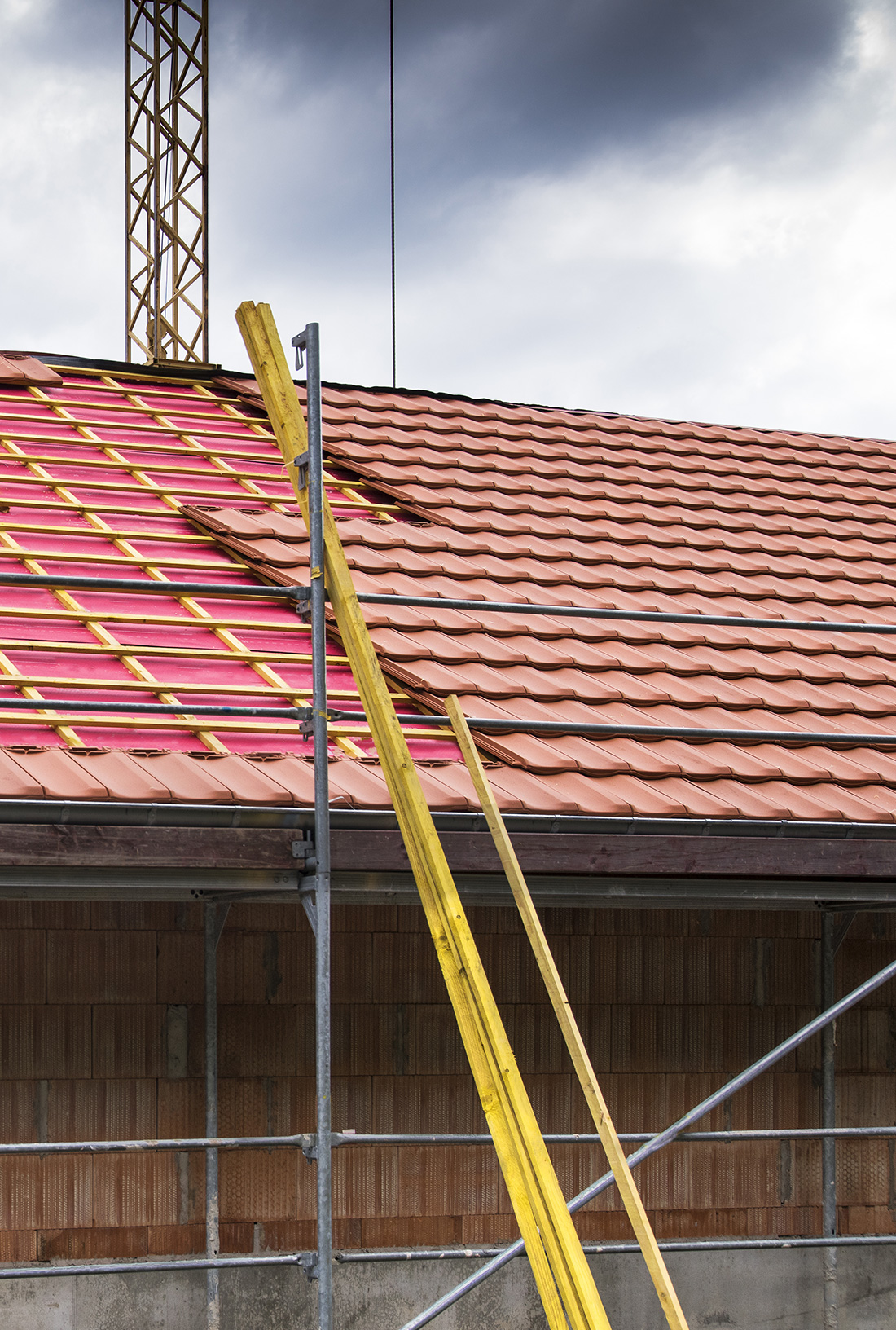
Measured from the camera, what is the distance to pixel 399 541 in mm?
Answer: 8461

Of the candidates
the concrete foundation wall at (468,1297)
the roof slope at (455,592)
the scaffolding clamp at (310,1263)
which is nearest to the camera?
the scaffolding clamp at (310,1263)

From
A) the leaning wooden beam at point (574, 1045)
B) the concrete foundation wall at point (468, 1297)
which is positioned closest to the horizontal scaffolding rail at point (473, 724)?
the leaning wooden beam at point (574, 1045)

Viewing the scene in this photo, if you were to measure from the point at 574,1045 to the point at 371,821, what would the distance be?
1.21 m

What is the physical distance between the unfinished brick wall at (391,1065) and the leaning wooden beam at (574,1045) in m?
1.83

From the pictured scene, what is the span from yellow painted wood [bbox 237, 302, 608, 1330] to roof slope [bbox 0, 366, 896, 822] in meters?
0.44

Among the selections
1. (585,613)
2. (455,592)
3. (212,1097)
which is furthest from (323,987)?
(455,592)

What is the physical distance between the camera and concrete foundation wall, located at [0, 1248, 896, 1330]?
627 cm

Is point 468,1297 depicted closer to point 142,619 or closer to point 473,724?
point 473,724

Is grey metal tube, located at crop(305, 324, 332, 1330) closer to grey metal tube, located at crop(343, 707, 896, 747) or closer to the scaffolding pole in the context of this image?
the scaffolding pole

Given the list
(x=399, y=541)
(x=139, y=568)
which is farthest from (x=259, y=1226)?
(x=399, y=541)

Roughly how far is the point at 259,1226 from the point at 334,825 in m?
2.21

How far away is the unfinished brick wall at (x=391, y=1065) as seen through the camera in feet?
21.1

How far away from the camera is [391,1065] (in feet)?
22.9

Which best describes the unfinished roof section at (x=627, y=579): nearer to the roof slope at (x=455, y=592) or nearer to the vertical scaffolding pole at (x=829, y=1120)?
the roof slope at (x=455, y=592)
